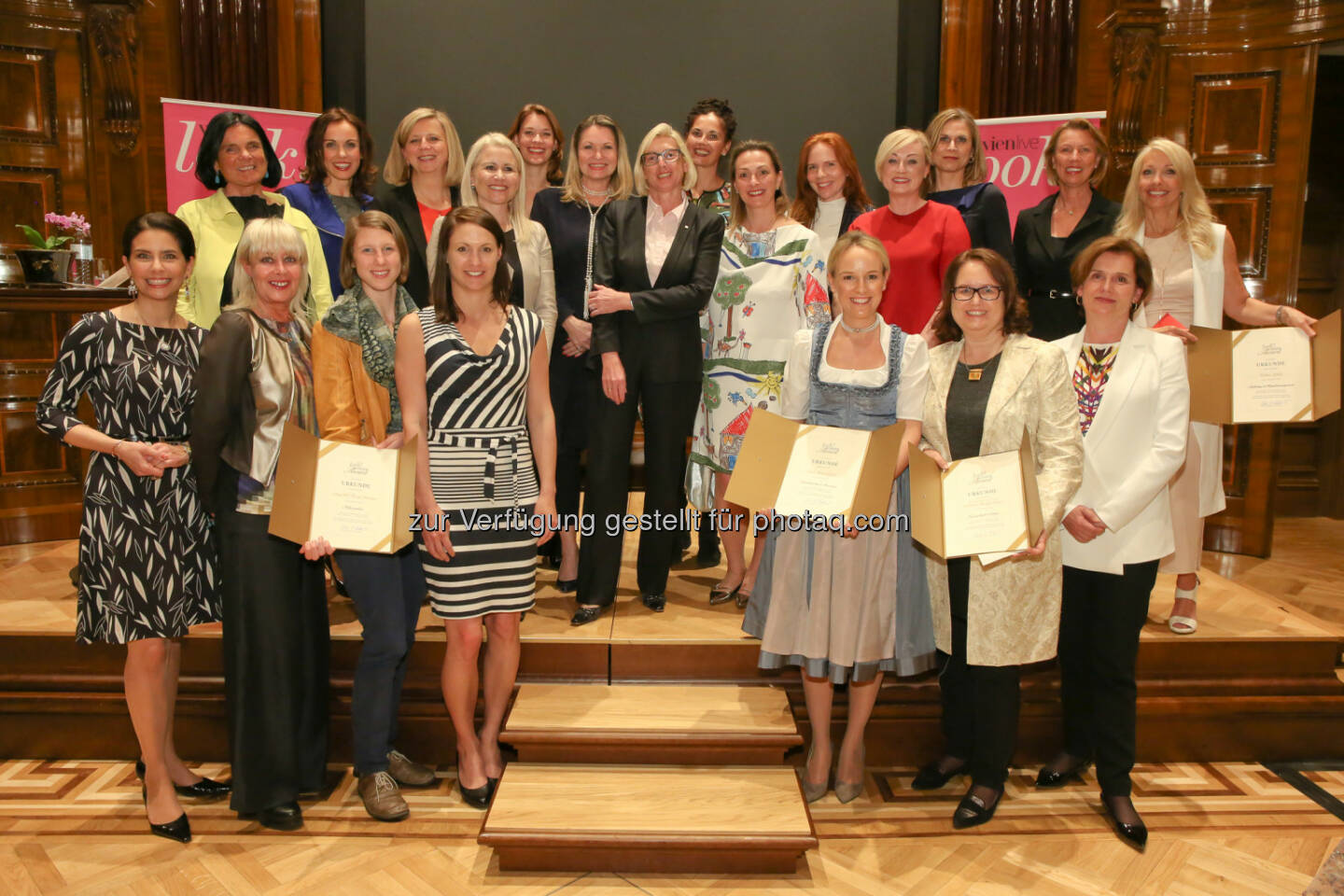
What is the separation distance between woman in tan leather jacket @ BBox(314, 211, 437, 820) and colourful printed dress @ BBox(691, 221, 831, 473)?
3.45 feet

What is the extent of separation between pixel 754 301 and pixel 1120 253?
1095 millimetres

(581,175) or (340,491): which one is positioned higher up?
(581,175)

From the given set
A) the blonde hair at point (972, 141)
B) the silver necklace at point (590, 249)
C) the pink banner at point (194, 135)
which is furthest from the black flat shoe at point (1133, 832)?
the pink banner at point (194, 135)

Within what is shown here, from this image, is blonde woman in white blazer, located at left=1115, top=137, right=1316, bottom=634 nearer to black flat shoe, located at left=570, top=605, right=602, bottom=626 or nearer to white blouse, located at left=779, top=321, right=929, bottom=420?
white blouse, located at left=779, top=321, right=929, bottom=420

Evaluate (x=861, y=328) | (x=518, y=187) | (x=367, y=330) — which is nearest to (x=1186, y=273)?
(x=861, y=328)

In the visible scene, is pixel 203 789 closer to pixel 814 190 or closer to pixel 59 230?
pixel 814 190

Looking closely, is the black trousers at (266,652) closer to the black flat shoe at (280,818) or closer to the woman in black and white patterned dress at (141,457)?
the black flat shoe at (280,818)

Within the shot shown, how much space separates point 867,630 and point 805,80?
401cm

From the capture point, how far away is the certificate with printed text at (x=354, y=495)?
229 cm

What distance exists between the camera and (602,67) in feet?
17.9

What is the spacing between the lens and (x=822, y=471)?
2344 millimetres

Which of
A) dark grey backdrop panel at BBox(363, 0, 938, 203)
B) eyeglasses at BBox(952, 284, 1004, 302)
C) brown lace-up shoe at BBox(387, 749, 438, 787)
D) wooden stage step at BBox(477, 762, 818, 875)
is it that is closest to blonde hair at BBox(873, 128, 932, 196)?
eyeglasses at BBox(952, 284, 1004, 302)

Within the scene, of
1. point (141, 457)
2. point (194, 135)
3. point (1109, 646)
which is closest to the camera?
point (141, 457)

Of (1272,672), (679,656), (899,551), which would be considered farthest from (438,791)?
(1272,672)
